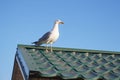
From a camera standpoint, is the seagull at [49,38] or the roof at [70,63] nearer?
the roof at [70,63]

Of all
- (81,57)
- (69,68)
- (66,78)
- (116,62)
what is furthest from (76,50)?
(66,78)

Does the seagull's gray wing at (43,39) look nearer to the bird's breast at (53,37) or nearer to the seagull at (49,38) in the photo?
the seagull at (49,38)

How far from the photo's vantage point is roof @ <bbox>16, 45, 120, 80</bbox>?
5.68 meters

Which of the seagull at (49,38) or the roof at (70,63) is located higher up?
the seagull at (49,38)

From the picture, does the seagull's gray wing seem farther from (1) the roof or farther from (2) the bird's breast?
(1) the roof

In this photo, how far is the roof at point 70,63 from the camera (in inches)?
224

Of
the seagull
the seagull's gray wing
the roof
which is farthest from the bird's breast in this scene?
the roof

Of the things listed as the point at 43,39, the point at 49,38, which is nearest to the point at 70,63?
the point at 49,38

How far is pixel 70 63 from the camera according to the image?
6426 millimetres

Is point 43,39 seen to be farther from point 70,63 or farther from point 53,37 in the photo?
point 70,63

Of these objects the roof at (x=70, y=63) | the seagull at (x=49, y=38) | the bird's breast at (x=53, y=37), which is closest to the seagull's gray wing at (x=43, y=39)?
the seagull at (x=49, y=38)

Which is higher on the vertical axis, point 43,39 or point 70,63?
point 43,39

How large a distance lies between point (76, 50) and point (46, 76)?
224cm

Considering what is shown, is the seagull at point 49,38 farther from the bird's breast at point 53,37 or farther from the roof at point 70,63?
the roof at point 70,63
